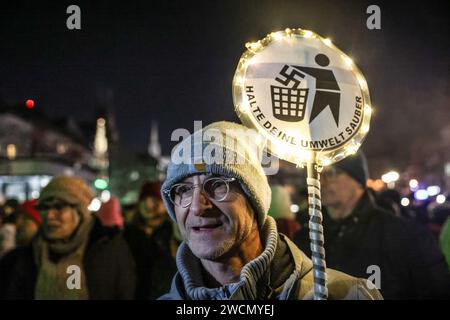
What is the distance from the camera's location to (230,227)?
1.77m

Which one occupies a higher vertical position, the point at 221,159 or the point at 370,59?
the point at 370,59

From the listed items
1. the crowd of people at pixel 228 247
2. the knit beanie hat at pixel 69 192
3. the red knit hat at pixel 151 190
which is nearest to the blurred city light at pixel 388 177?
the crowd of people at pixel 228 247

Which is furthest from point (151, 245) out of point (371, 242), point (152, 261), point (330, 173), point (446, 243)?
point (446, 243)

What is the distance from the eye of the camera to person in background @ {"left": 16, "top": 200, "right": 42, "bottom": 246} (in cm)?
423

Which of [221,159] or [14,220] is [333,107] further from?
[14,220]

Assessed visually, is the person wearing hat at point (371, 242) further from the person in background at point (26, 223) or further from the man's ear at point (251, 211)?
the person in background at point (26, 223)

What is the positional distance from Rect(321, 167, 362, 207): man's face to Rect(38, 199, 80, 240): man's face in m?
1.69

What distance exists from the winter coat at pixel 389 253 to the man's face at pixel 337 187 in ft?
0.35

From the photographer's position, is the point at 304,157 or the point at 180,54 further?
the point at 180,54

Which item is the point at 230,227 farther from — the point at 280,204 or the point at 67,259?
the point at 67,259
